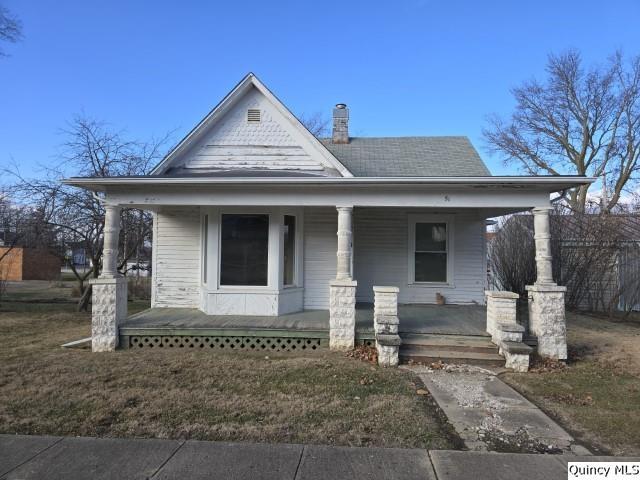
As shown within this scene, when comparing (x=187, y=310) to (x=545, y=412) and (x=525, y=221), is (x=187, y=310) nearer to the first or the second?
(x=545, y=412)

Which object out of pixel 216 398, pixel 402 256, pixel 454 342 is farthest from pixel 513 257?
pixel 216 398

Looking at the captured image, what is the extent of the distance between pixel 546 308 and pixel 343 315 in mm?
3383

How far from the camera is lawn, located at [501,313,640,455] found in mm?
4172

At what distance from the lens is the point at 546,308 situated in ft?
23.3

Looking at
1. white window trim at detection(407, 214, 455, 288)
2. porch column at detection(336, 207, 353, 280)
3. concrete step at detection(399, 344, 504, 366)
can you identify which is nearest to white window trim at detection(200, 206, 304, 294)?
porch column at detection(336, 207, 353, 280)

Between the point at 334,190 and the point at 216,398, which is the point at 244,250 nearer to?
the point at 334,190

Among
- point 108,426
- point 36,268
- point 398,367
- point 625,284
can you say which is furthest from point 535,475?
point 36,268

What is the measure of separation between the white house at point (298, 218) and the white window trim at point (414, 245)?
0.02m

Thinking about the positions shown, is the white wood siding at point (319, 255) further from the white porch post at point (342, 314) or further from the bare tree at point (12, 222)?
the bare tree at point (12, 222)

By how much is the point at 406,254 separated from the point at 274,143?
13.4 feet

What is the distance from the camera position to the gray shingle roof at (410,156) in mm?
9466

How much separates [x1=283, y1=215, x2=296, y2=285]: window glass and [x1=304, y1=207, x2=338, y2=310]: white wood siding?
574mm

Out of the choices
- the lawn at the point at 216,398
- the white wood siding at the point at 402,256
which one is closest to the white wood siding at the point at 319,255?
the white wood siding at the point at 402,256

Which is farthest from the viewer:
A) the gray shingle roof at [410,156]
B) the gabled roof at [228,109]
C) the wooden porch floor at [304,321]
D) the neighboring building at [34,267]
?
the neighboring building at [34,267]
